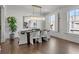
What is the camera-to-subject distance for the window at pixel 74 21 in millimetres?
2896

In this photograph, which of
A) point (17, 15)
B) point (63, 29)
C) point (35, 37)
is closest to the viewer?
point (17, 15)

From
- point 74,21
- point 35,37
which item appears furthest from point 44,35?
point 74,21

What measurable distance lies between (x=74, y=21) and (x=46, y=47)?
99 centimetres

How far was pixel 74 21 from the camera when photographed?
2959 millimetres

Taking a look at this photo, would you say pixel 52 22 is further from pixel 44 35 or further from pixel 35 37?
pixel 35 37

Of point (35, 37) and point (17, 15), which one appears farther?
point (35, 37)

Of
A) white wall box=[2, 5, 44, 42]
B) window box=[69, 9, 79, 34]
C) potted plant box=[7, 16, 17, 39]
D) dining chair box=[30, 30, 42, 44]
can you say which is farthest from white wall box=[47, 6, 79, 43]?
potted plant box=[7, 16, 17, 39]

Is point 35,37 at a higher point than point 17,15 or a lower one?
lower

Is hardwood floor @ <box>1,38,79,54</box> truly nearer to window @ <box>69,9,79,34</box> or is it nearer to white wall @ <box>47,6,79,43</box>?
white wall @ <box>47,6,79,43</box>

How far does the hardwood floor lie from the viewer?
9.43 ft

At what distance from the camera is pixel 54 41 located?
10.4 feet

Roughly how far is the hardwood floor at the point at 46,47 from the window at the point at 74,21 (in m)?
0.32
